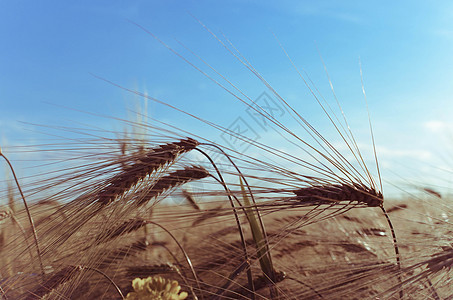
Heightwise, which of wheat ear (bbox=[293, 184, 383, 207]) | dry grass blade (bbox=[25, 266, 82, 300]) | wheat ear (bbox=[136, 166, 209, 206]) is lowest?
dry grass blade (bbox=[25, 266, 82, 300])

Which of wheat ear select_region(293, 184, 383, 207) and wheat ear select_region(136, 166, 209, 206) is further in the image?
wheat ear select_region(136, 166, 209, 206)

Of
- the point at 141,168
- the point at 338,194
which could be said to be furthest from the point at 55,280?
the point at 338,194

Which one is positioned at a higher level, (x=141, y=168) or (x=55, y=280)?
(x=141, y=168)

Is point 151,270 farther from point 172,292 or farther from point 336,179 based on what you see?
point 336,179

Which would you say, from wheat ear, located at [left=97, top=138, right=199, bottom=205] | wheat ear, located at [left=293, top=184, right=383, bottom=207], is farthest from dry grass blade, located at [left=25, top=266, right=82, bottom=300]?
wheat ear, located at [left=293, top=184, right=383, bottom=207]

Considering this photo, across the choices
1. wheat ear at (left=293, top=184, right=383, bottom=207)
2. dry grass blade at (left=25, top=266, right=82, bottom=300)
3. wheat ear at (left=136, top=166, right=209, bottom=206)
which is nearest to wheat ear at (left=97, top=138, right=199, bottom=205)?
wheat ear at (left=136, top=166, right=209, bottom=206)

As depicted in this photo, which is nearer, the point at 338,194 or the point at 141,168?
the point at 338,194

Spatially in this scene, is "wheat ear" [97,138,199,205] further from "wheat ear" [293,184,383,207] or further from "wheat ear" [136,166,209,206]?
"wheat ear" [293,184,383,207]

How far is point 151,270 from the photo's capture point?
1.10 metres

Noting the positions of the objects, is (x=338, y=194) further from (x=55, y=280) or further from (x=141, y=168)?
(x=55, y=280)

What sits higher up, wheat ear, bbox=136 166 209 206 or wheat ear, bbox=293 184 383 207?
wheat ear, bbox=293 184 383 207

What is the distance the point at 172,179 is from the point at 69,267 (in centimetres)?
31

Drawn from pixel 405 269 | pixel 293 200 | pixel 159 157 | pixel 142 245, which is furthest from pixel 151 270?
pixel 405 269

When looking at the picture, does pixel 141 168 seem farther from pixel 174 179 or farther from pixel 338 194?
pixel 338 194
